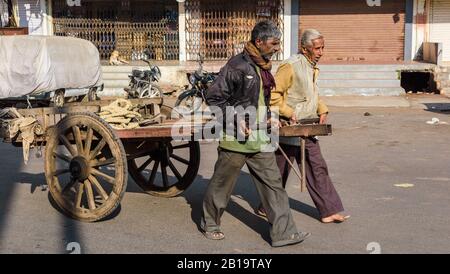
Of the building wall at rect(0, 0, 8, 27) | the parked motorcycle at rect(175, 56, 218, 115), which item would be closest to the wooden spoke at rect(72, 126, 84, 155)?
the parked motorcycle at rect(175, 56, 218, 115)

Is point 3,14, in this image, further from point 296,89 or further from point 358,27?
point 296,89

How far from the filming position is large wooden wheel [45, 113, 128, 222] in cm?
500

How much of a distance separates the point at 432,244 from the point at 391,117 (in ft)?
27.6

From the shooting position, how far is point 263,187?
4785 mm

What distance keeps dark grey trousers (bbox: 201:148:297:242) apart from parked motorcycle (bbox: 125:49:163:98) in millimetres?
10269

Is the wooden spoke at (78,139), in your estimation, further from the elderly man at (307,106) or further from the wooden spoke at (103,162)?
the elderly man at (307,106)

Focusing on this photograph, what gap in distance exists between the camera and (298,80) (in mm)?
5172

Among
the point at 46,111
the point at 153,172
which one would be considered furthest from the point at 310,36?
the point at 46,111

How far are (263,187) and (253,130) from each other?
463 mm

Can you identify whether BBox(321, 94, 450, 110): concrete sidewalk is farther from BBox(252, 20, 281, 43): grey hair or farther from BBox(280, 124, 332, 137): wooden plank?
BBox(252, 20, 281, 43): grey hair

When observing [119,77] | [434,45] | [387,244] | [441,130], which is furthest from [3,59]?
[434,45]

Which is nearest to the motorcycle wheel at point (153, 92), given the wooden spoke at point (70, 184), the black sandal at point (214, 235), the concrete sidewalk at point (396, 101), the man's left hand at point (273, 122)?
the concrete sidewalk at point (396, 101)

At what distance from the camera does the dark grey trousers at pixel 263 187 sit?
15.4 feet

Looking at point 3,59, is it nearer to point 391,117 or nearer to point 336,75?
point 391,117
